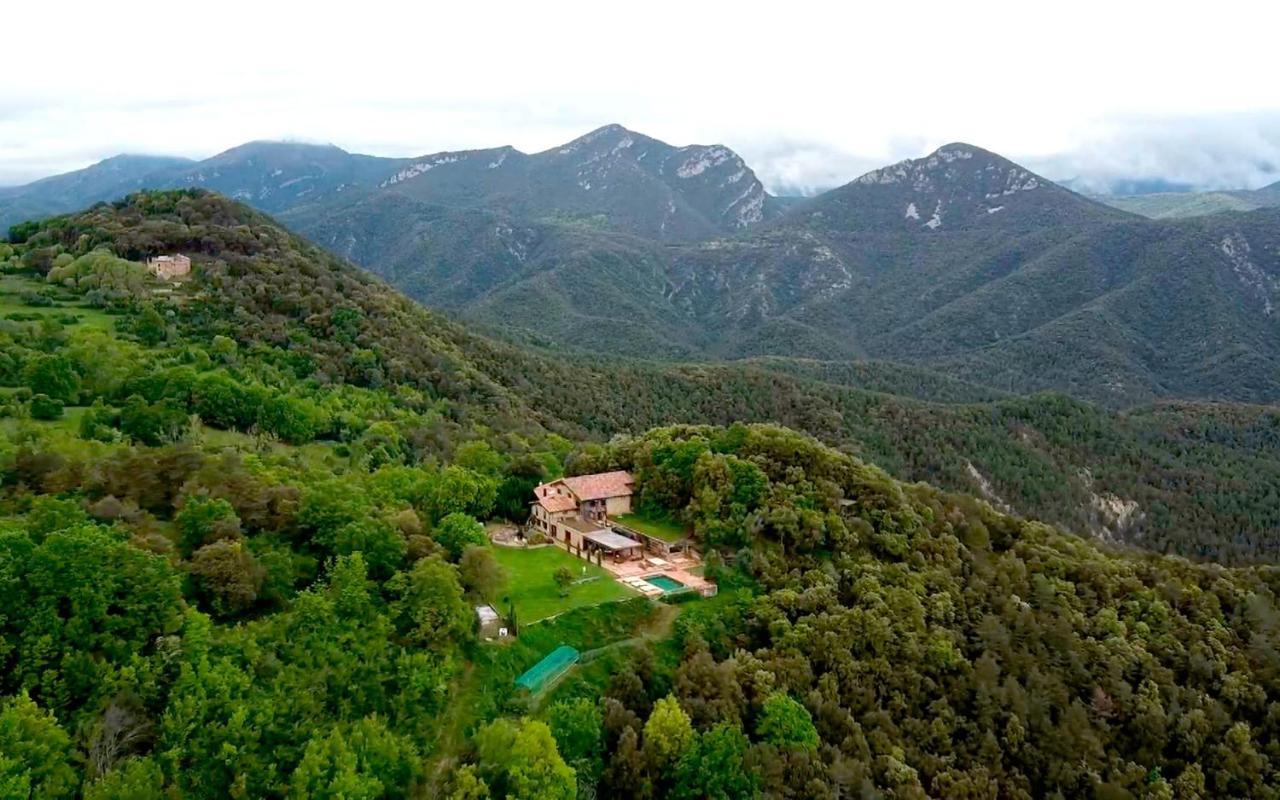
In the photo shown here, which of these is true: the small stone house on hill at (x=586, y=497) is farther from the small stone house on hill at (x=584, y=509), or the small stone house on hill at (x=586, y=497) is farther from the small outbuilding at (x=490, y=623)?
the small outbuilding at (x=490, y=623)

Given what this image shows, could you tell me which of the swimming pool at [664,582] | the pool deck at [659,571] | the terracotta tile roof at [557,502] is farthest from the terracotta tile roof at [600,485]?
the swimming pool at [664,582]

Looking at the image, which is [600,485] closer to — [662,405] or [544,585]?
[544,585]

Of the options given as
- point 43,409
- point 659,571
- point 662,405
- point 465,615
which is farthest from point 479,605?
point 662,405

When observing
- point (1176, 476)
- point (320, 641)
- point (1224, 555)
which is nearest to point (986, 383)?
point (1176, 476)

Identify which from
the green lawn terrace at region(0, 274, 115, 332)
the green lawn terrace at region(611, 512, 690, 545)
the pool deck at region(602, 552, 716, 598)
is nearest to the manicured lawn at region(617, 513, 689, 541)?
the green lawn terrace at region(611, 512, 690, 545)

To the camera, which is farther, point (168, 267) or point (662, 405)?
point (662, 405)

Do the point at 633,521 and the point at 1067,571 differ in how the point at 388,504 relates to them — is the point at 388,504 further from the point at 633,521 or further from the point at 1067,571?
the point at 1067,571
